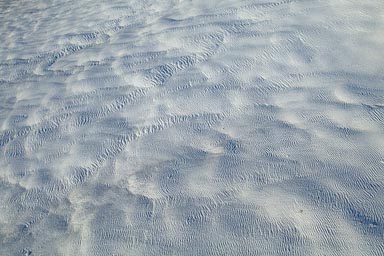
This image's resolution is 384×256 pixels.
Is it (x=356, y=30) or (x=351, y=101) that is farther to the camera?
(x=356, y=30)

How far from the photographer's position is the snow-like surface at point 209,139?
201 cm

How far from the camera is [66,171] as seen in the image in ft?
8.97

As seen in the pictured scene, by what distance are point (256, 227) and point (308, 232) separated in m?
0.28

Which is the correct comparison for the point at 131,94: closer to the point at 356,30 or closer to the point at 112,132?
the point at 112,132

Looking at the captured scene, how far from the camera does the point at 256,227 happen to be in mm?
1983

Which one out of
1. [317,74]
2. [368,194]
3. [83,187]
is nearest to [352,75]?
[317,74]

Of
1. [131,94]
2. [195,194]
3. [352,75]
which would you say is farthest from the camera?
[131,94]

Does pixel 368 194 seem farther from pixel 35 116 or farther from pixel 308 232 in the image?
pixel 35 116

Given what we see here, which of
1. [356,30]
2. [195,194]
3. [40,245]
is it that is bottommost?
[40,245]

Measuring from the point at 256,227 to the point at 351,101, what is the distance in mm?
1158

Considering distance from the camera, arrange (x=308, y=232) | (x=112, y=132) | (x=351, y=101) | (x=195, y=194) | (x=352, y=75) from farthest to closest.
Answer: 1. (x=112, y=132)
2. (x=352, y=75)
3. (x=351, y=101)
4. (x=195, y=194)
5. (x=308, y=232)

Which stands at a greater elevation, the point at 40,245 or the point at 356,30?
the point at 356,30

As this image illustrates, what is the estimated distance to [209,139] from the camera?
260 centimetres

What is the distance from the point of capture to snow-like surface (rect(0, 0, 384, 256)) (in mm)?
2010
